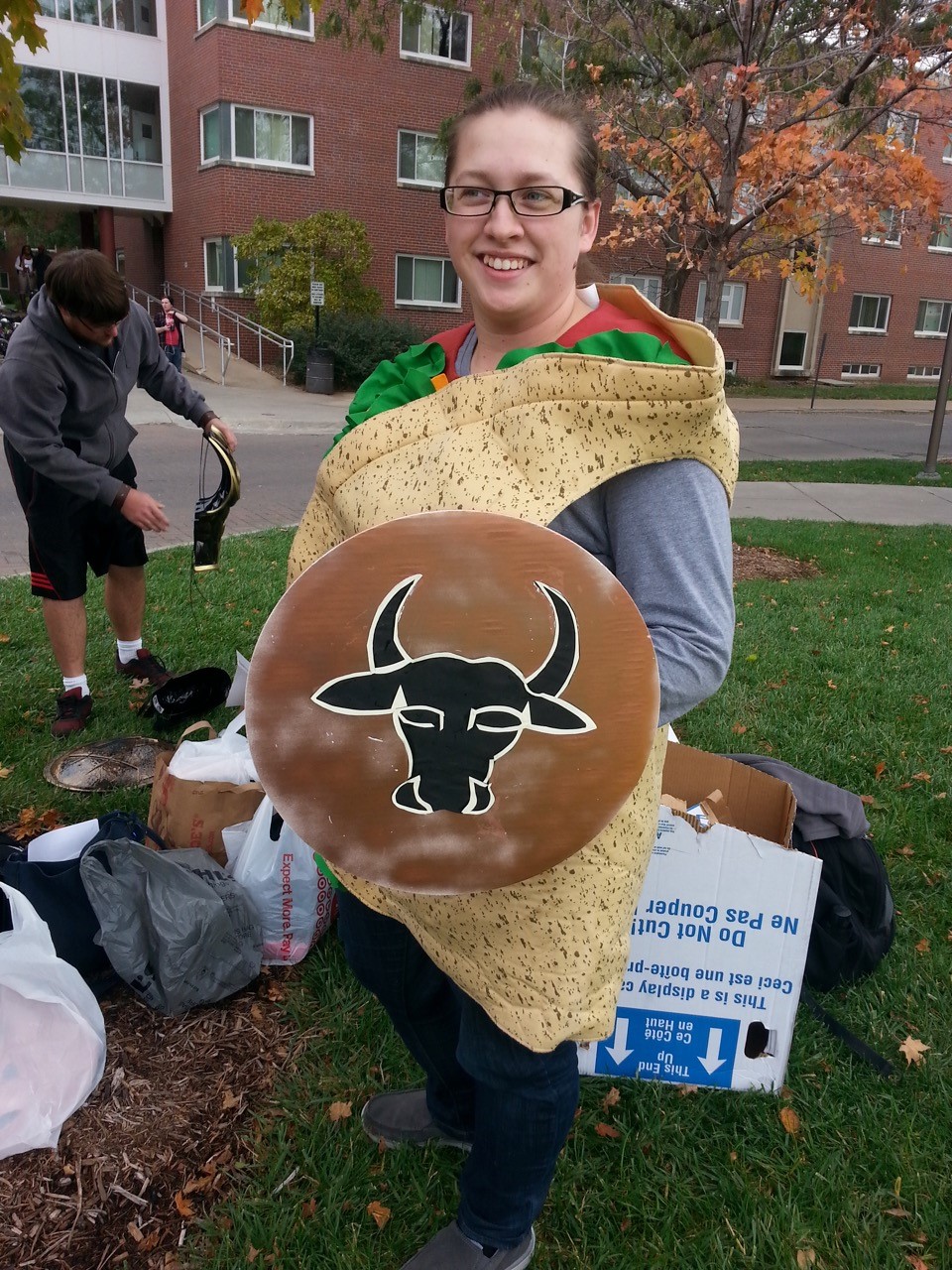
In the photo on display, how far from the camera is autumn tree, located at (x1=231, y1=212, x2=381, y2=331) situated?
20453 millimetres

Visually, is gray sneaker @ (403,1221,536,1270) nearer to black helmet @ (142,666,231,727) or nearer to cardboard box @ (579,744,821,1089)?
cardboard box @ (579,744,821,1089)

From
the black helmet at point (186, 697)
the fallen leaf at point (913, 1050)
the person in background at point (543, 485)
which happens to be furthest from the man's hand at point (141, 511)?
the fallen leaf at point (913, 1050)

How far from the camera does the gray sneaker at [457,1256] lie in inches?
68.2

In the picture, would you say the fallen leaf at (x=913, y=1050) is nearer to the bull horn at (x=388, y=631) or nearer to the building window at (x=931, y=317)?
the bull horn at (x=388, y=631)

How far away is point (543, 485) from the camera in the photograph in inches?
49.3

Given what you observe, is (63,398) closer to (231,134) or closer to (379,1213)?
(379,1213)

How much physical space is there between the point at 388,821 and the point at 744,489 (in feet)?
32.5

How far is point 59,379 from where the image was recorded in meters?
3.59

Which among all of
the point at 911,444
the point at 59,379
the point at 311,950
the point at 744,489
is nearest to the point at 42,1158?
the point at 311,950

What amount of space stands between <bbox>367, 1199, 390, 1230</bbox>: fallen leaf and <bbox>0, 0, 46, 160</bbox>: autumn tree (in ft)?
9.72

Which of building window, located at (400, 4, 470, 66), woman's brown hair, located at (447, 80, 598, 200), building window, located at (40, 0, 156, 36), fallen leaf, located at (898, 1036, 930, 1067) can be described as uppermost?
building window, located at (40, 0, 156, 36)

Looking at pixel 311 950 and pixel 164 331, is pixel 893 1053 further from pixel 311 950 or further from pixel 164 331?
pixel 164 331

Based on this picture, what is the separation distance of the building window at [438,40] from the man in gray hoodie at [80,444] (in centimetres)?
2084

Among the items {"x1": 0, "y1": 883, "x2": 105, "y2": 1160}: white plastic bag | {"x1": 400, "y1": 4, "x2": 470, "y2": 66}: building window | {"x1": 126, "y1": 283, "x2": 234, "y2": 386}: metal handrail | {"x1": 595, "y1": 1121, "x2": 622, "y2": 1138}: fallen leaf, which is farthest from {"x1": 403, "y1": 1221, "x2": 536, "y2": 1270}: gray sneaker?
{"x1": 400, "y1": 4, "x2": 470, "y2": 66}: building window
